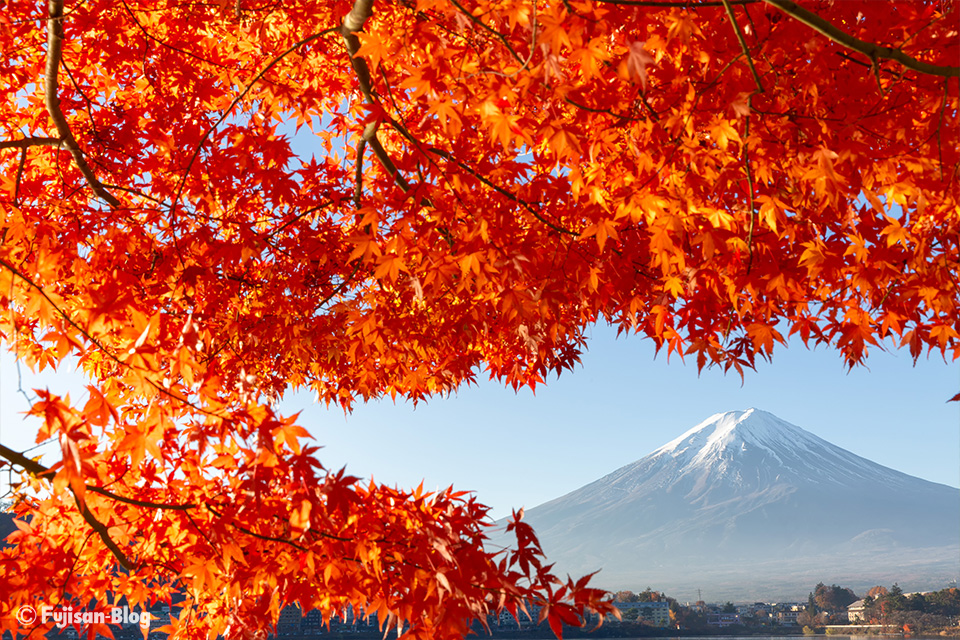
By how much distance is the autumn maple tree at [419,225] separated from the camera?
284cm

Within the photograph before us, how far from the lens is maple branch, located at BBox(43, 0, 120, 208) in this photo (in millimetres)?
4434

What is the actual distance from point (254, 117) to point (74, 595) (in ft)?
13.5

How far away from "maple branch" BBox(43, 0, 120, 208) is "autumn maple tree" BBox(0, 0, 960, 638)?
0.02 metres

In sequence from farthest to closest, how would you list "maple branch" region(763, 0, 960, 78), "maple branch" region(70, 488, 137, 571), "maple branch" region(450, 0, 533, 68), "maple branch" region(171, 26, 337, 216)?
"maple branch" region(171, 26, 337, 216) < "maple branch" region(70, 488, 137, 571) < "maple branch" region(450, 0, 533, 68) < "maple branch" region(763, 0, 960, 78)

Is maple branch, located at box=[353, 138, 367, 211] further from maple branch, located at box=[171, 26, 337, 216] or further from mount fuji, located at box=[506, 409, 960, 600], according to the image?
mount fuji, located at box=[506, 409, 960, 600]

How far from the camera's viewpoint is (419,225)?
156 inches

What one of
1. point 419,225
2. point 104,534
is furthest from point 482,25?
point 104,534

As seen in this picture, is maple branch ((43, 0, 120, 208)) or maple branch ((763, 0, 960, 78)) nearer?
maple branch ((763, 0, 960, 78))

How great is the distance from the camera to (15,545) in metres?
3.59

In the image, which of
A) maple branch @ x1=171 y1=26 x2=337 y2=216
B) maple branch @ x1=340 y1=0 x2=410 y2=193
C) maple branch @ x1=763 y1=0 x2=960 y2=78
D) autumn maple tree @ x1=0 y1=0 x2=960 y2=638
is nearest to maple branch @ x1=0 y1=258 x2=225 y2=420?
autumn maple tree @ x1=0 y1=0 x2=960 y2=638

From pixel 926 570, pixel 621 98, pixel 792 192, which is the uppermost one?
pixel 621 98

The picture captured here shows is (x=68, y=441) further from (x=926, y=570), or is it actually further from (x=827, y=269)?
(x=926, y=570)

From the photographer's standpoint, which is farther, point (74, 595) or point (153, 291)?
point (153, 291)

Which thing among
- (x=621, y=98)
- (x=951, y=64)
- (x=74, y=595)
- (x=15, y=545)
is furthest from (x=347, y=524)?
(x=951, y=64)
